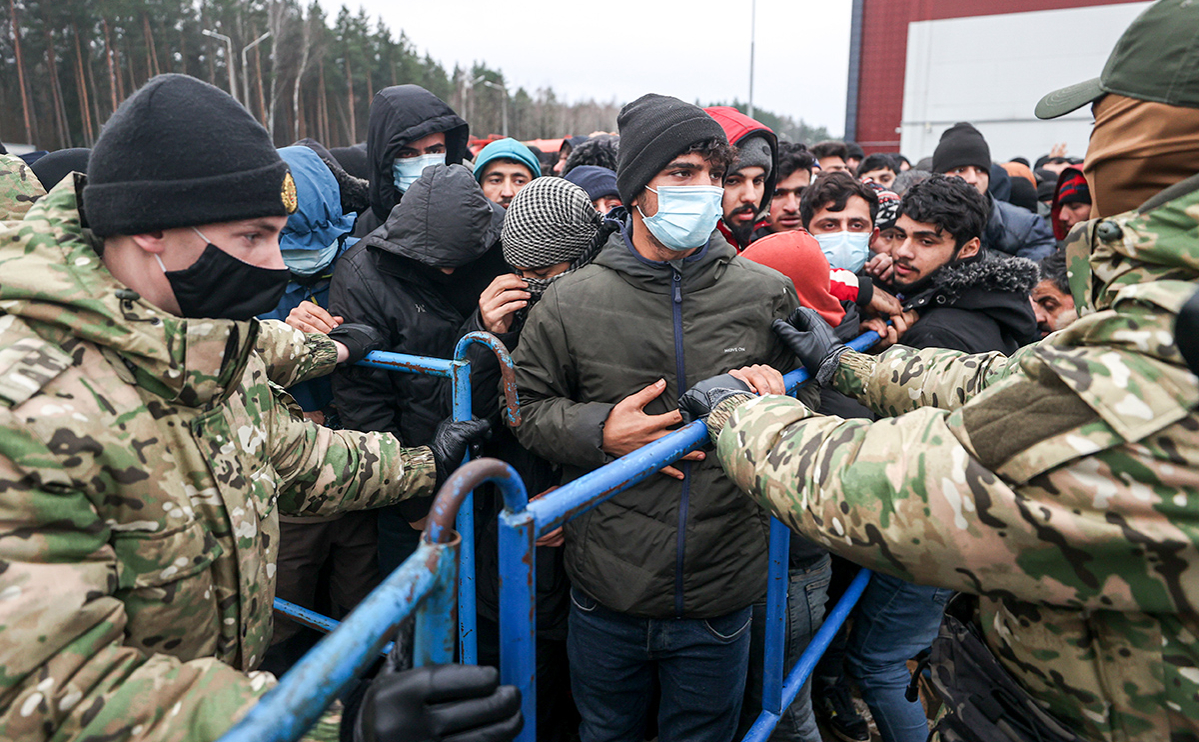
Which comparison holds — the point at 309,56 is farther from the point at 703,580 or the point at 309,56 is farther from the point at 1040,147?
the point at 703,580

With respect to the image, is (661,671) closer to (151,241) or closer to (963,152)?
(151,241)

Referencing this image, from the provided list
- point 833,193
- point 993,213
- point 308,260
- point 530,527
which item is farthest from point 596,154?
point 530,527

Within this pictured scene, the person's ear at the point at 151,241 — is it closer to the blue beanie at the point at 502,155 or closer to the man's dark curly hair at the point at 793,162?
the blue beanie at the point at 502,155

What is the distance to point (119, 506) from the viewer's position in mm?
1178

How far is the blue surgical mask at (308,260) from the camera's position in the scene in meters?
3.12

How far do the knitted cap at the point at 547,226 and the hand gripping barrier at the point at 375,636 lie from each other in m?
1.67

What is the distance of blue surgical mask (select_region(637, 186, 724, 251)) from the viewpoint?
7.17ft

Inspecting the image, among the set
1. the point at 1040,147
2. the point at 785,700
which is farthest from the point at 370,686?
the point at 1040,147

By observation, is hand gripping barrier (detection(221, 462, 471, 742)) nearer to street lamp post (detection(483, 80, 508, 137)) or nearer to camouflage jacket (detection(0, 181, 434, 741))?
camouflage jacket (detection(0, 181, 434, 741))

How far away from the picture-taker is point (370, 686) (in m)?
1.02

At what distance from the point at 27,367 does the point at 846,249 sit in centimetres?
314

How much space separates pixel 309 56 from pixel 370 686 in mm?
44172

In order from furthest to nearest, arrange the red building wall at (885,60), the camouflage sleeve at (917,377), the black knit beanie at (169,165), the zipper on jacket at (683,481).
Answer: the red building wall at (885,60) < the zipper on jacket at (683,481) < the camouflage sleeve at (917,377) < the black knit beanie at (169,165)

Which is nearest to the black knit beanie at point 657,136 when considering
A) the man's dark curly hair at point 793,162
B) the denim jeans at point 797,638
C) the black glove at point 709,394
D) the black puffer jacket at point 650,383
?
the black puffer jacket at point 650,383
